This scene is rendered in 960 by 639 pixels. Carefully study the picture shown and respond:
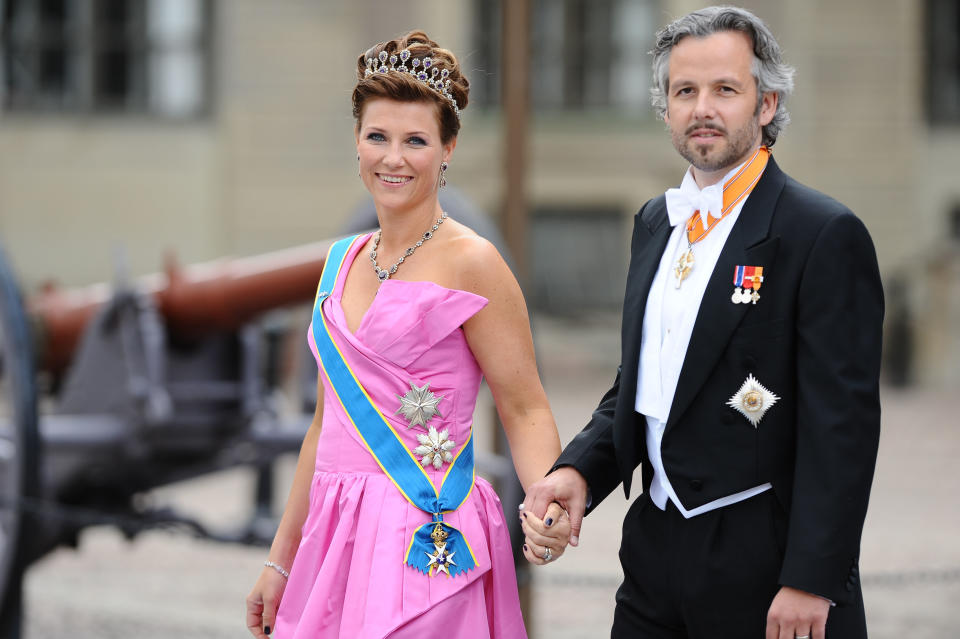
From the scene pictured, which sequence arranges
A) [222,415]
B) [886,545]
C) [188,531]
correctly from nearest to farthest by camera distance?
[188,531]
[222,415]
[886,545]

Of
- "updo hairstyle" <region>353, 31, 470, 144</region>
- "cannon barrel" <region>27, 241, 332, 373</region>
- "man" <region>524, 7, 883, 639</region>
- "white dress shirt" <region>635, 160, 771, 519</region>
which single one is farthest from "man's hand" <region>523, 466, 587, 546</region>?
"cannon barrel" <region>27, 241, 332, 373</region>

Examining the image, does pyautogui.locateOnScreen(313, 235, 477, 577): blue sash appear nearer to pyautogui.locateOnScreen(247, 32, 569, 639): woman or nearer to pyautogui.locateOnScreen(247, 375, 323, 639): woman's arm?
pyautogui.locateOnScreen(247, 32, 569, 639): woman

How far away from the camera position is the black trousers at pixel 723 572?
1.77m

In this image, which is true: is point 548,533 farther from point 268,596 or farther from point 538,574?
point 538,574

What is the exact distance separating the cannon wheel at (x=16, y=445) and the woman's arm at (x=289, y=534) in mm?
2402

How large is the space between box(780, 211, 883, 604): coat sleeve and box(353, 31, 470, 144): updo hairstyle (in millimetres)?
623

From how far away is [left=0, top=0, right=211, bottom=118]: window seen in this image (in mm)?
17938

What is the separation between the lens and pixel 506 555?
203cm

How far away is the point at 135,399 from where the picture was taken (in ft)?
15.8

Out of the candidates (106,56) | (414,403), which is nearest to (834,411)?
(414,403)

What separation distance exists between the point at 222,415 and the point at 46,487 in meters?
0.80

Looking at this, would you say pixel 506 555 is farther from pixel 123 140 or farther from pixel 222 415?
pixel 123 140

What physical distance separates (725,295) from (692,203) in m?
0.16

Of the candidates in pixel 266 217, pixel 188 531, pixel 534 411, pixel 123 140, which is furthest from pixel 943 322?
pixel 534 411
